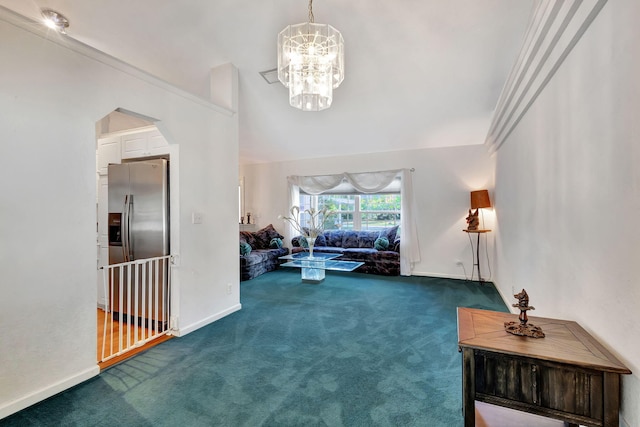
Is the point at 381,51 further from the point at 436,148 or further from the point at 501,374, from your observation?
the point at 501,374

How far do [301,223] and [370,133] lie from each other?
2.72 m

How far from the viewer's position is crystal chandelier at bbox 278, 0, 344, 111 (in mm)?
2154

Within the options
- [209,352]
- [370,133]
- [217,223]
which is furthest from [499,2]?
[209,352]

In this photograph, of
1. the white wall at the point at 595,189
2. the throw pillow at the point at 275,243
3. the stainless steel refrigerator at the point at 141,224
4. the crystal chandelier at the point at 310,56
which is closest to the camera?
the white wall at the point at 595,189

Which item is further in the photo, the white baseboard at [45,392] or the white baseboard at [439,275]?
the white baseboard at [439,275]

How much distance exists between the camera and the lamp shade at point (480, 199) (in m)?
4.63

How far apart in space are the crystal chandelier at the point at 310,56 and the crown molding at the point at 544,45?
1.30m

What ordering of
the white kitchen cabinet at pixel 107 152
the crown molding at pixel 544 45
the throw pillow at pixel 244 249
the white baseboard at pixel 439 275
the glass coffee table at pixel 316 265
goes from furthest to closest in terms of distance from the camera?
the throw pillow at pixel 244 249 → the white baseboard at pixel 439 275 → the glass coffee table at pixel 316 265 → the white kitchen cabinet at pixel 107 152 → the crown molding at pixel 544 45

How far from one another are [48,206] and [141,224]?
1.19 m

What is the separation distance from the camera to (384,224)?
250 inches

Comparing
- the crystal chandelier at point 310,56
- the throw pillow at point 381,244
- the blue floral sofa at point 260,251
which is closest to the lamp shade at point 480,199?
the throw pillow at point 381,244

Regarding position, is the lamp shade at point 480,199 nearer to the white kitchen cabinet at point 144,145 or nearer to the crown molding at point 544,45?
the crown molding at point 544,45

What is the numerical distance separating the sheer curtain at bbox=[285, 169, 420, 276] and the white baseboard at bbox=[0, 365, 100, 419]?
4646mm

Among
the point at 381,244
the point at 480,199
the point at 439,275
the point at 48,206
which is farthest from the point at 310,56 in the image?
the point at 439,275
